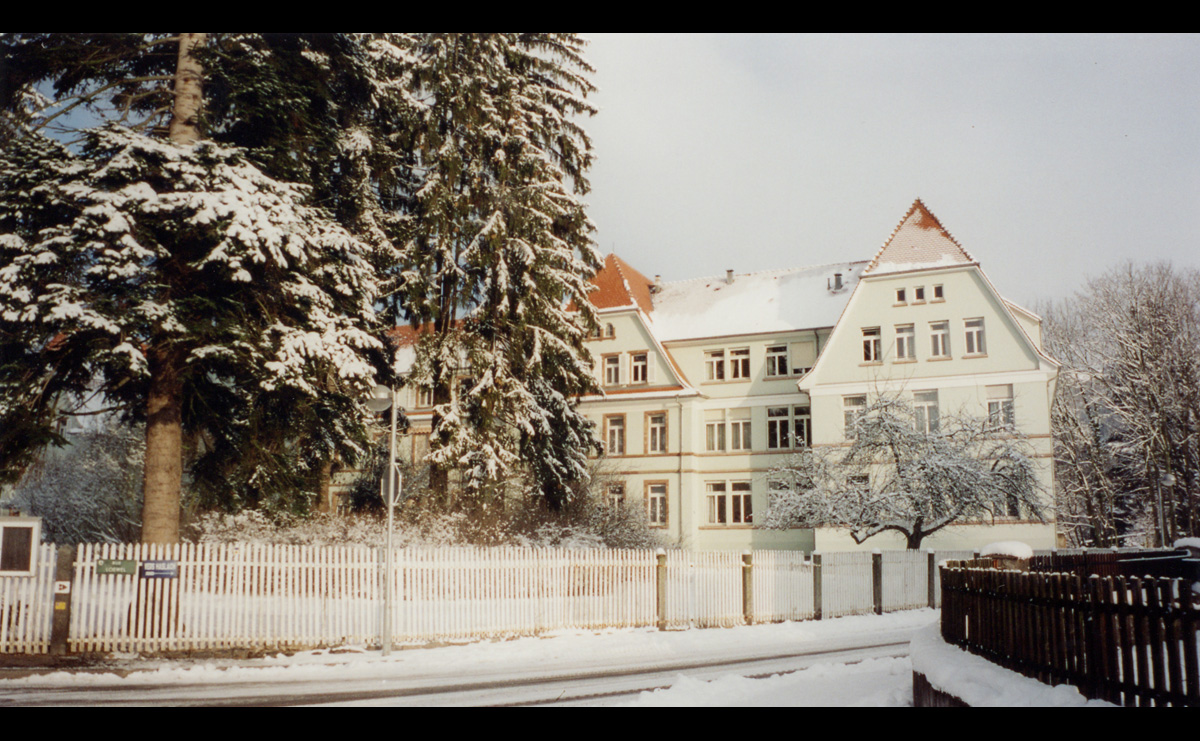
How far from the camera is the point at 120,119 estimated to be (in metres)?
15.2

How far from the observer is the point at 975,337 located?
3008cm

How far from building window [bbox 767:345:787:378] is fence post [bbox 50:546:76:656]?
2780cm

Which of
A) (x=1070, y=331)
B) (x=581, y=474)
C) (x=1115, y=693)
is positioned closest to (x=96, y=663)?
(x=1115, y=693)

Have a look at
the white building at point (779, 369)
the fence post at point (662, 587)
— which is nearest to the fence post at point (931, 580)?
the white building at point (779, 369)

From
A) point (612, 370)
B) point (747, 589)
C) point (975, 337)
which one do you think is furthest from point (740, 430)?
point (747, 589)

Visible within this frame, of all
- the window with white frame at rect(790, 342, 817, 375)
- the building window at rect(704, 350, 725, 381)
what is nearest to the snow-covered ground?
the window with white frame at rect(790, 342, 817, 375)

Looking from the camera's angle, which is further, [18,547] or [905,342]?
[905,342]

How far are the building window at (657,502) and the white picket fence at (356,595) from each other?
18.2 metres

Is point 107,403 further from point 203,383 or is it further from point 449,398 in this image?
point 449,398

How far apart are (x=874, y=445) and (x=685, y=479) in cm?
1088

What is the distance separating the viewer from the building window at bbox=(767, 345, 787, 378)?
35375mm

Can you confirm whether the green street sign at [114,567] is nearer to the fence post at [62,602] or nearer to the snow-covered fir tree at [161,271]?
the fence post at [62,602]

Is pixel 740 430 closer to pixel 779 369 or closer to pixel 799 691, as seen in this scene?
pixel 779 369

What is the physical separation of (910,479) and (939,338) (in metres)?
8.51
